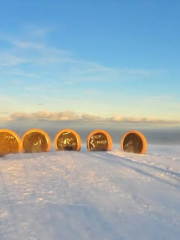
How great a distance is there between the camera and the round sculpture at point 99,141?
564 inches

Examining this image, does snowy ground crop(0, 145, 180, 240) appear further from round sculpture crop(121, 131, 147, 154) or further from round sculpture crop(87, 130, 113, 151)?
round sculpture crop(87, 130, 113, 151)

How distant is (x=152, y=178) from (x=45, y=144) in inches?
233

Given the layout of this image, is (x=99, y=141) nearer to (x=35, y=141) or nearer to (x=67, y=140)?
(x=67, y=140)

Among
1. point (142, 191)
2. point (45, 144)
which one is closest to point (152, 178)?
point (142, 191)

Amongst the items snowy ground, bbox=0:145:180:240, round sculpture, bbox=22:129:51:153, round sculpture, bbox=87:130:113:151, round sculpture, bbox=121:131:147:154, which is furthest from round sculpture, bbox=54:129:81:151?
snowy ground, bbox=0:145:180:240

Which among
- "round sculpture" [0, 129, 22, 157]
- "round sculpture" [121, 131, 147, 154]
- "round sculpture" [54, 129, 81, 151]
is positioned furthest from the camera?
"round sculpture" [121, 131, 147, 154]

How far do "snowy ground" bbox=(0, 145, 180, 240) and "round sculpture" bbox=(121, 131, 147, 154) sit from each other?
3008 millimetres

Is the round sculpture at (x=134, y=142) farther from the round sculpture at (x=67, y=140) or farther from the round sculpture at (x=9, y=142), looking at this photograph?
the round sculpture at (x=9, y=142)

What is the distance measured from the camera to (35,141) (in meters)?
13.4

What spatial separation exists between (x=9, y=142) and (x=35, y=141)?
3.79 ft

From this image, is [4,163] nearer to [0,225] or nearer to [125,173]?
[125,173]

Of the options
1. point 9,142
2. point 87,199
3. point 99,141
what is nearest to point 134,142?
point 99,141

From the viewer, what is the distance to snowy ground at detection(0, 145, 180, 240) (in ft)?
16.7

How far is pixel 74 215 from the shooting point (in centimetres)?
574
